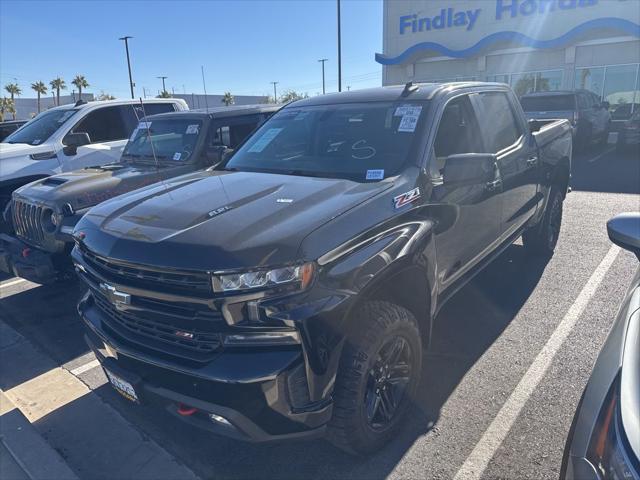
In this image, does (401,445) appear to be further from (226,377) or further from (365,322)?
(226,377)

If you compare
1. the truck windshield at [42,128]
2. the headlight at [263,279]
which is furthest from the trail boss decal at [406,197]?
the truck windshield at [42,128]

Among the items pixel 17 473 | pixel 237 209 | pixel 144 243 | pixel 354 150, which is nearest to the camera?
pixel 144 243

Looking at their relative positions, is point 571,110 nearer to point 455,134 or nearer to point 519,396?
point 455,134

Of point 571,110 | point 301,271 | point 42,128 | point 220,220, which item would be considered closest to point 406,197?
point 301,271

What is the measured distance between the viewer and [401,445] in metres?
2.74

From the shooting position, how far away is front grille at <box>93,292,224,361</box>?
2115 mm

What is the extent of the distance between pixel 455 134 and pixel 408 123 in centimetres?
50

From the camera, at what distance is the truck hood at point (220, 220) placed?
2.09 metres

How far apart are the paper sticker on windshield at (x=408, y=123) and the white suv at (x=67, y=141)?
4.04 meters

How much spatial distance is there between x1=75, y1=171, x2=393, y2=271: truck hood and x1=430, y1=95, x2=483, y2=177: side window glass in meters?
0.61

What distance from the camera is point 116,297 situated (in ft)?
7.80

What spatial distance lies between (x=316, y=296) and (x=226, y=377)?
0.51 m

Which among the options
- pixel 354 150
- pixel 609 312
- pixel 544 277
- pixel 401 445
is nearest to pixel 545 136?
pixel 544 277

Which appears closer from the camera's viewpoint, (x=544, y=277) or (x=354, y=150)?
(x=354, y=150)
